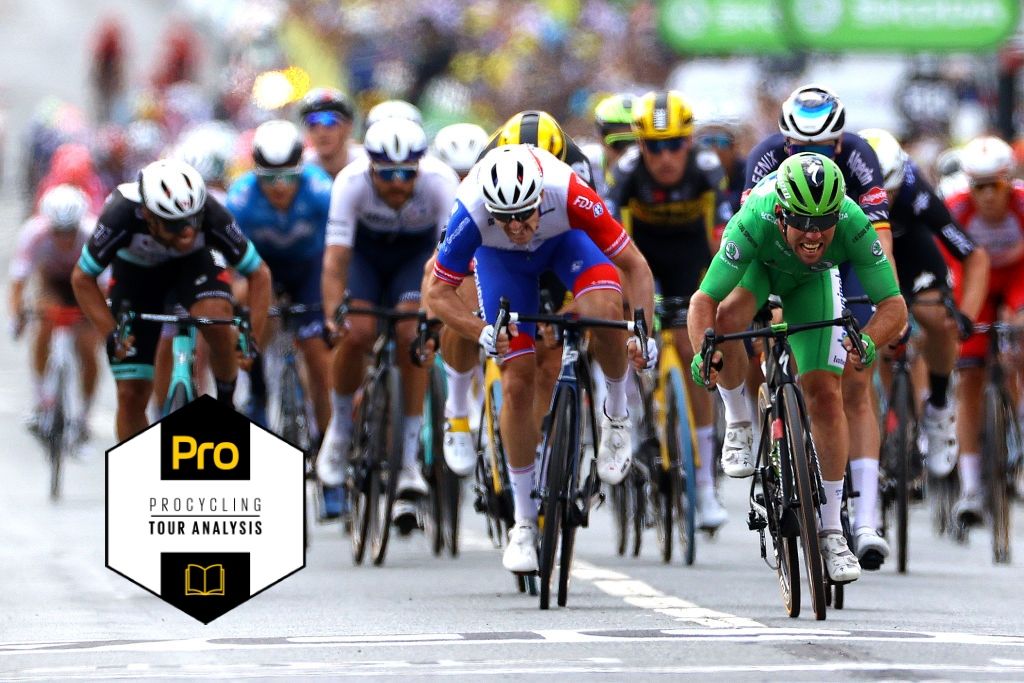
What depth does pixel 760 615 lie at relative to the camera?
10.2 meters

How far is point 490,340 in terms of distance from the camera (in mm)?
10203

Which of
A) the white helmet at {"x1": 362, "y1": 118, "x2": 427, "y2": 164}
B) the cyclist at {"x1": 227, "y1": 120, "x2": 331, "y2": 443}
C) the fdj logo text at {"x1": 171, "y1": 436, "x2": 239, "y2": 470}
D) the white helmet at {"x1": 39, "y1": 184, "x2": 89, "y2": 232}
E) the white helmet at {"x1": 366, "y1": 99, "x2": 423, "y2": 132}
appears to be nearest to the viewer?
the fdj logo text at {"x1": 171, "y1": 436, "x2": 239, "y2": 470}

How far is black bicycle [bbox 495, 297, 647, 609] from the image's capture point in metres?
10.3

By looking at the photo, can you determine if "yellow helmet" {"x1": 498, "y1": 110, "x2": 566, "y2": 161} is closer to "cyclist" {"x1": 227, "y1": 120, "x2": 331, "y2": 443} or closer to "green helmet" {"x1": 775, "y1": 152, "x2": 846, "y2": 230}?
"green helmet" {"x1": 775, "y1": 152, "x2": 846, "y2": 230}

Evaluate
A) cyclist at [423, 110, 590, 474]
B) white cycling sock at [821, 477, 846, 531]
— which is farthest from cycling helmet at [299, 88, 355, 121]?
white cycling sock at [821, 477, 846, 531]

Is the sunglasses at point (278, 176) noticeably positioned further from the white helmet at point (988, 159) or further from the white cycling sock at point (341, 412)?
the white helmet at point (988, 159)

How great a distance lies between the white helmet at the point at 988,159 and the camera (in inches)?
555

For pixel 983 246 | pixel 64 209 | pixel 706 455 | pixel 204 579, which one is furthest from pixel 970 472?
pixel 64 209

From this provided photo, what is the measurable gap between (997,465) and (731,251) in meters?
4.03

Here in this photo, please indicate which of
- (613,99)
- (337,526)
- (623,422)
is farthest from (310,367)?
(623,422)

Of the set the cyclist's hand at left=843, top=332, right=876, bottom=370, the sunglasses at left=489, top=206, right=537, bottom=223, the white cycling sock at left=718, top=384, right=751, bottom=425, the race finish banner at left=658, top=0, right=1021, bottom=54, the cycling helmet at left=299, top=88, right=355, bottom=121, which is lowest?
the white cycling sock at left=718, top=384, right=751, bottom=425

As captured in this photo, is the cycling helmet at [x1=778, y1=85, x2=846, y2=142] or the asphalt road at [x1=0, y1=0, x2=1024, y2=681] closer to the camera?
the asphalt road at [x1=0, y1=0, x2=1024, y2=681]

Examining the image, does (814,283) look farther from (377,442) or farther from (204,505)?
(377,442)

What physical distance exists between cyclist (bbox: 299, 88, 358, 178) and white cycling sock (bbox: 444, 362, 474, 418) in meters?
3.37
